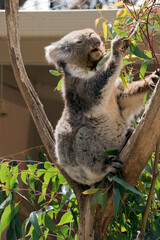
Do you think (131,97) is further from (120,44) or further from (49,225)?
(49,225)

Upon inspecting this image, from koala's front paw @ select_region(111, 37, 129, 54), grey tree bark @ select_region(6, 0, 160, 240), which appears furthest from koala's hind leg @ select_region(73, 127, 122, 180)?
koala's front paw @ select_region(111, 37, 129, 54)

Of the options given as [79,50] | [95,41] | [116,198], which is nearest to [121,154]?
[116,198]

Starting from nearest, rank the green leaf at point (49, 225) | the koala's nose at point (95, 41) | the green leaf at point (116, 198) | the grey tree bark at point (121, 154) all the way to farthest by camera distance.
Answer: the grey tree bark at point (121, 154)
the green leaf at point (116, 198)
the green leaf at point (49, 225)
the koala's nose at point (95, 41)

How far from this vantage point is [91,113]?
2393 millimetres

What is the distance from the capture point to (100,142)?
2375 mm

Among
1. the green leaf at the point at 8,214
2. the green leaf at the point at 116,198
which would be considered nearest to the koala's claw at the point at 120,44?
the green leaf at the point at 116,198

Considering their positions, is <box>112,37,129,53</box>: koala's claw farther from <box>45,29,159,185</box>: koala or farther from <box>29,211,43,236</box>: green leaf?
<box>29,211,43,236</box>: green leaf

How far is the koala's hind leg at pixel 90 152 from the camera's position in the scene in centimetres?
227

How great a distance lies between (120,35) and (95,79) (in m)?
0.55

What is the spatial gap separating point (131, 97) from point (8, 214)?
3.66 feet

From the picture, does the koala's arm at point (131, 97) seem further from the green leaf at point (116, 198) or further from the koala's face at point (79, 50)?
the green leaf at point (116, 198)

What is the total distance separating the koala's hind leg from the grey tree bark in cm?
16

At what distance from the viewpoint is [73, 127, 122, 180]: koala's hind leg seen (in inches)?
89.4

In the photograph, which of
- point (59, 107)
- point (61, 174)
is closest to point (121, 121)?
point (61, 174)
